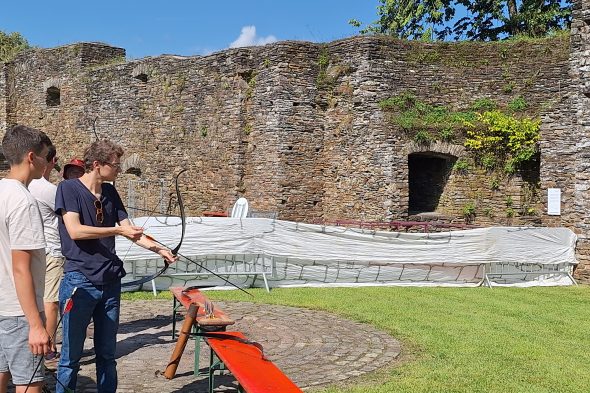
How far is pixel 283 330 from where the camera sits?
24.8 feet

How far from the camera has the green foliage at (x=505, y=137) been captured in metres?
14.7

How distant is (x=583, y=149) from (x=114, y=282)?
392 inches

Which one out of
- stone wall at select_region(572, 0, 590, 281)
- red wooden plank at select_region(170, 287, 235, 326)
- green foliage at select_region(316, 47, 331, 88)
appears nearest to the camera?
red wooden plank at select_region(170, 287, 235, 326)

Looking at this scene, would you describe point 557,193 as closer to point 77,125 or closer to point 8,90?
point 77,125

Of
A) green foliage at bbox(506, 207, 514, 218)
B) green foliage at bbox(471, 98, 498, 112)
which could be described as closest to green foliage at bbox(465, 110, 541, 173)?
green foliage at bbox(471, 98, 498, 112)

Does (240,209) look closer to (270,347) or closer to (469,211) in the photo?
(469,211)

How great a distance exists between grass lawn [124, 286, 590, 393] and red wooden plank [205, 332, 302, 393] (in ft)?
2.96

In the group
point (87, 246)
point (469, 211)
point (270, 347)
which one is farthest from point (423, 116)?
point (87, 246)

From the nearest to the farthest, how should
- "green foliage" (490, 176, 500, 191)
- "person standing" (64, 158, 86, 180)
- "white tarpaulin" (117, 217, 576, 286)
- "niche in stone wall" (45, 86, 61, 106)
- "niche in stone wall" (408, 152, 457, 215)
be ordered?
"person standing" (64, 158, 86, 180), "white tarpaulin" (117, 217, 576, 286), "green foliage" (490, 176, 500, 191), "niche in stone wall" (408, 152, 457, 215), "niche in stone wall" (45, 86, 61, 106)

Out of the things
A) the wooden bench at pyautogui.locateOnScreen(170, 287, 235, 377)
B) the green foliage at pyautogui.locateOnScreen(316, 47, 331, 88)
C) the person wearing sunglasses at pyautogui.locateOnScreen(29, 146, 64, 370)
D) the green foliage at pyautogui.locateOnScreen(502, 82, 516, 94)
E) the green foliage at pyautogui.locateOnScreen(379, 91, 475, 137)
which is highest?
the green foliage at pyautogui.locateOnScreen(316, 47, 331, 88)

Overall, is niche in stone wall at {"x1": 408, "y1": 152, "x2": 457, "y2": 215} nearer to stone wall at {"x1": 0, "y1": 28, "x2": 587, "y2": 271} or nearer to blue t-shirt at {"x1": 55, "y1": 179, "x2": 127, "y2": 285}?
stone wall at {"x1": 0, "y1": 28, "x2": 587, "y2": 271}

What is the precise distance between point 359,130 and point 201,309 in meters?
10.3

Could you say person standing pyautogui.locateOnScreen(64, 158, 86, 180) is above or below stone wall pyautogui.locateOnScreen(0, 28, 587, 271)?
below

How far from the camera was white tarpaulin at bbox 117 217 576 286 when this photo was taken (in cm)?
1047
